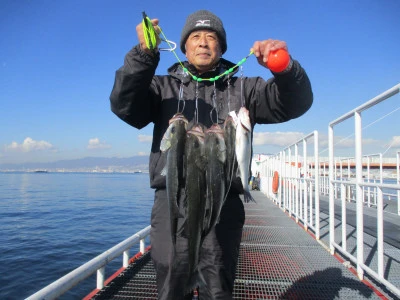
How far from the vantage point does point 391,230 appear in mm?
8977

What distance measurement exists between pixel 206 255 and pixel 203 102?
1.39 m

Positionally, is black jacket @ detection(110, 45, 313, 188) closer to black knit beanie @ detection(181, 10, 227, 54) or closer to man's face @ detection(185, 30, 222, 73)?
man's face @ detection(185, 30, 222, 73)

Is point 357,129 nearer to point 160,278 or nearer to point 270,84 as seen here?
point 270,84

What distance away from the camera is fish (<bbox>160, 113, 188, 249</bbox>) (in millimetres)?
2299

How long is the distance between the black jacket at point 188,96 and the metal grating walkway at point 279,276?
2813 millimetres

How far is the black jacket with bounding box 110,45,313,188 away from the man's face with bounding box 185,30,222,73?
0.23 feet

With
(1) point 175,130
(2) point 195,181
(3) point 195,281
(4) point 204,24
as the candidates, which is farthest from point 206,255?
(4) point 204,24

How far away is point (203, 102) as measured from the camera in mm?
2971

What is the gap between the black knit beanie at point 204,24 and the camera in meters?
3.02

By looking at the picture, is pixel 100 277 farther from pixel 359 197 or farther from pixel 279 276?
pixel 359 197

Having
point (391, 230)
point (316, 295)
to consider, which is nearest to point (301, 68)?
point (316, 295)

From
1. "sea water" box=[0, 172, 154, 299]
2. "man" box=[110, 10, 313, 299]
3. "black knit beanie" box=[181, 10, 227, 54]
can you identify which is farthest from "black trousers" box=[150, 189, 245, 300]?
"sea water" box=[0, 172, 154, 299]

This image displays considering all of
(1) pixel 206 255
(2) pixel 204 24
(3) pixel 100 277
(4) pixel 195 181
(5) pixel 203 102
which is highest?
(2) pixel 204 24

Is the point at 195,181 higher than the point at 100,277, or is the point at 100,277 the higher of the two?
the point at 195,181
